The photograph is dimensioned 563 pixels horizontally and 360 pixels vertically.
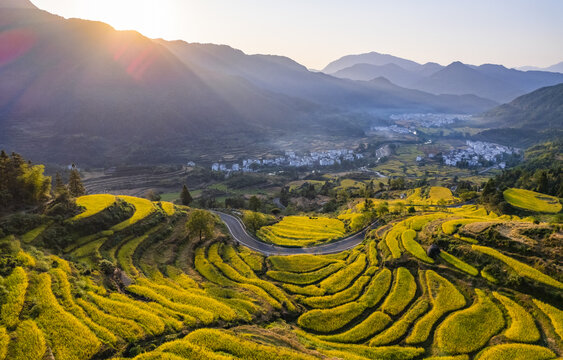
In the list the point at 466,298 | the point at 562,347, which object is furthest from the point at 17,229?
the point at 562,347

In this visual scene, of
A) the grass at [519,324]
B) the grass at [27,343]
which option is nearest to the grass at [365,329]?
the grass at [519,324]

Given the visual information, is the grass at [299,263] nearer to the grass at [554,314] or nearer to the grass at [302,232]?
the grass at [302,232]

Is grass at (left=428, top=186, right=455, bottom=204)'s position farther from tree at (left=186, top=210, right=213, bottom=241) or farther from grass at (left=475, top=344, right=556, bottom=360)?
tree at (left=186, top=210, right=213, bottom=241)

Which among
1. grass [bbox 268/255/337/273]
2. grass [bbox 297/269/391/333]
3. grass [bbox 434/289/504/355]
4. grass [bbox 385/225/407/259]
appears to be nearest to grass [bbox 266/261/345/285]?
grass [bbox 268/255/337/273]

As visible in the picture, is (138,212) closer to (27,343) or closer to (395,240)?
(27,343)

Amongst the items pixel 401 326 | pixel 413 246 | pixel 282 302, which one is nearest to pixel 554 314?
pixel 401 326

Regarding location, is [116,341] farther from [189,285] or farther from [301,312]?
[301,312]
